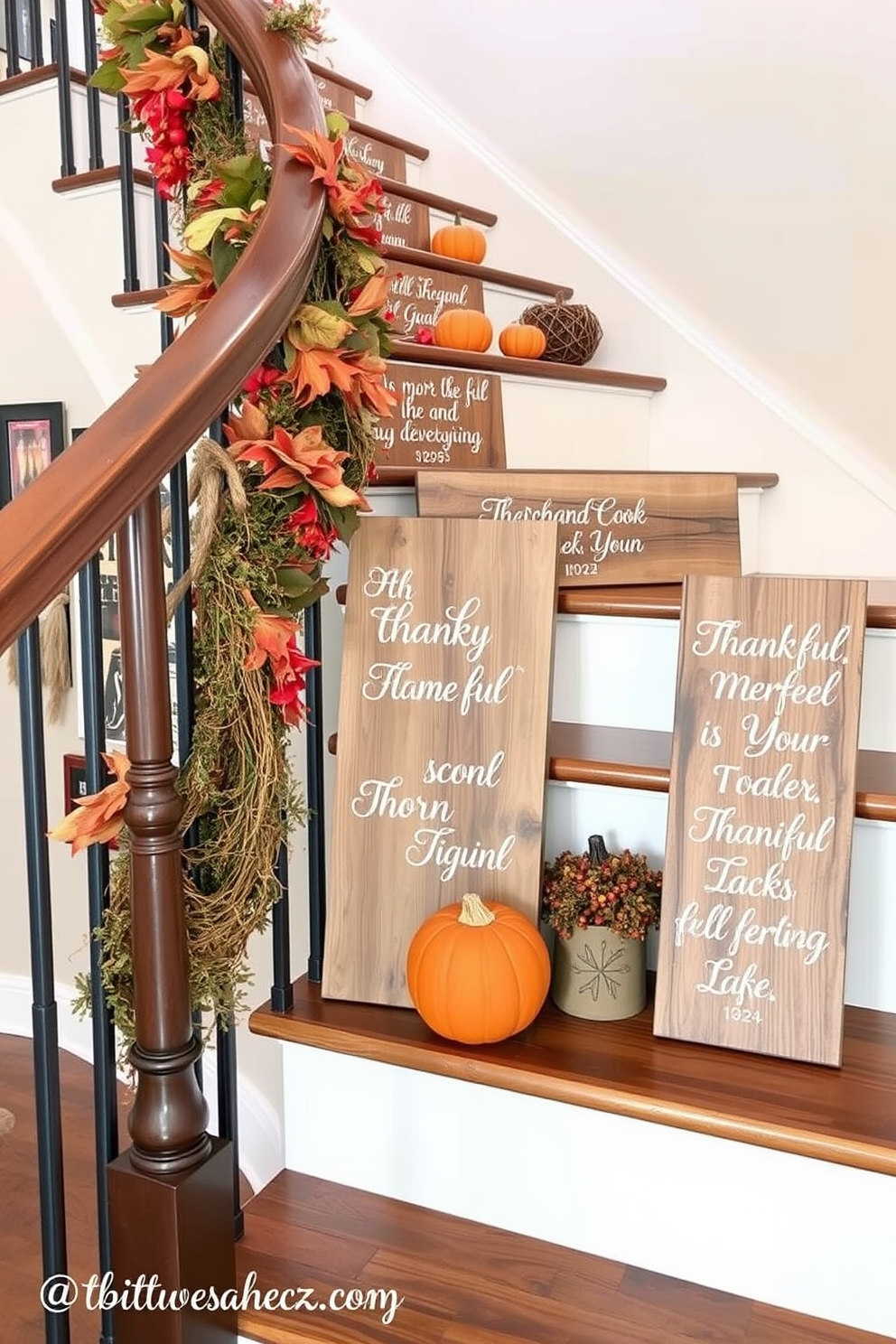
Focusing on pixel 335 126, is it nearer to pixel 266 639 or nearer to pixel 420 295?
pixel 266 639

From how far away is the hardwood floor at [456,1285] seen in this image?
110 centimetres

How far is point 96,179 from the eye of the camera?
6.77 ft

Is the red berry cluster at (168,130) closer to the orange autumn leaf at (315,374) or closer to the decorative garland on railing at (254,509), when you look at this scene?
the decorative garland on railing at (254,509)

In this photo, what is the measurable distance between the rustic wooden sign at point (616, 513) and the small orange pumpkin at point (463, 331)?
81 cm

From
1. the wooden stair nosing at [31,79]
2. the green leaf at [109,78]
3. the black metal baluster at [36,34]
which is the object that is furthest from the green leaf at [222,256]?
the black metal baluster at [36,34]

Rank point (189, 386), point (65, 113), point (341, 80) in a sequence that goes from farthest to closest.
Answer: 1. point (341, 80)
2. point (65, 113)
3. point (189, 386)

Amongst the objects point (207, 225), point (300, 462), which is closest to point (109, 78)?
point (207, 225)

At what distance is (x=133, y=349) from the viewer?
2121 millimetres

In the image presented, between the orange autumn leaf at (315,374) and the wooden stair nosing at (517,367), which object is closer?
the orange autumn leaf at (315,374)

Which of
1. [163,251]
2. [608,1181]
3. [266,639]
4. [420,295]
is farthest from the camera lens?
[420,295]

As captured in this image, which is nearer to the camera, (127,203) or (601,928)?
(601,928)

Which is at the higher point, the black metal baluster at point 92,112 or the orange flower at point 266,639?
the black metal baluster at point 92,112

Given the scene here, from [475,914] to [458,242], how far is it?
193cm

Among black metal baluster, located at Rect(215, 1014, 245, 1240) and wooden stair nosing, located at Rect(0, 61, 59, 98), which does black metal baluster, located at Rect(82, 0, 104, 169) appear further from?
black metal baluster, located at Rect(215, 1014, 245, 1240)
